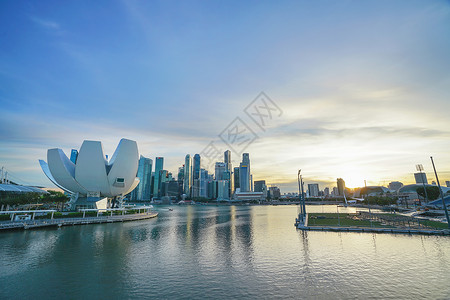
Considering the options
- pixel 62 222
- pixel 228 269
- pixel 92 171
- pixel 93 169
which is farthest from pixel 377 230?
pixel 92 171

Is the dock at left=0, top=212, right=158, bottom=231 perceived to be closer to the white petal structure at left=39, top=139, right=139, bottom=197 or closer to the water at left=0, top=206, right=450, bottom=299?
the water at left=0, top=206, right=450, bottom=299

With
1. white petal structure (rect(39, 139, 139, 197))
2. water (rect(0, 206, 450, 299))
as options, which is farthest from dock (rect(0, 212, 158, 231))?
white petal structure (rect(39, 139, 139, 197))

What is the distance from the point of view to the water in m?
12.4

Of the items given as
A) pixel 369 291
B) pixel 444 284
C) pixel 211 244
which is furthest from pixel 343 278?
pixel 211 244

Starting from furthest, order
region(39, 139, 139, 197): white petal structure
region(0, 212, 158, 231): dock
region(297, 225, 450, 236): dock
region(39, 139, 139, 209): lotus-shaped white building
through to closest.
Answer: region(39, 139, 139, 209): lotus-shaped white building < region(39, 139, 139, 197): white petal structure < region(0, 212, 158, 231): dock < region(297, 225, 450, 236): dock

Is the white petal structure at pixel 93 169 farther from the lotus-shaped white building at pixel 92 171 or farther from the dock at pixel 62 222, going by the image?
the dock at pixel 62 222

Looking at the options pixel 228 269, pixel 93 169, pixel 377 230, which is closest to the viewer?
pixel 228 269

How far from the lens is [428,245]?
2203 cm

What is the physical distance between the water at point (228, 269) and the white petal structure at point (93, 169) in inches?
1005

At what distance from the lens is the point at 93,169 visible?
50.2 metres

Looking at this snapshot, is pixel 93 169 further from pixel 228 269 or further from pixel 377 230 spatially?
pixel 377 230

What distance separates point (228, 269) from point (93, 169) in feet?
150

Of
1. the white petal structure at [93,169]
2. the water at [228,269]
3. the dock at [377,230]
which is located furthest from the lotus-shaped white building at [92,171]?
the dock at [377,230]

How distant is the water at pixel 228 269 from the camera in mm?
12375
